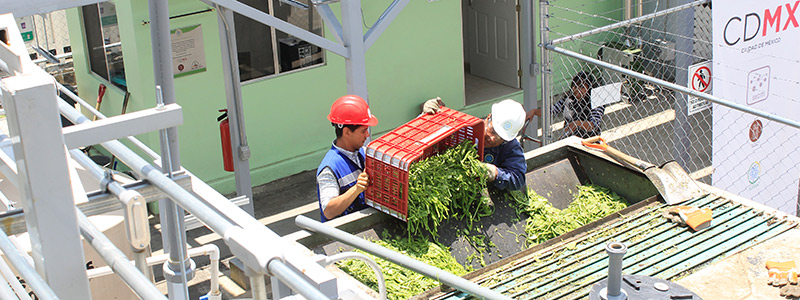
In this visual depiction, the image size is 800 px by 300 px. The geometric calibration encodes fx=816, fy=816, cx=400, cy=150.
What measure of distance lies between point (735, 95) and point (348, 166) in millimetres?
3667

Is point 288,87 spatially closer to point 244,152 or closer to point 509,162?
point 244,152

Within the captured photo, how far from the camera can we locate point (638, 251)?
578 cm

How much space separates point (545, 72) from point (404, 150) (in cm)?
323

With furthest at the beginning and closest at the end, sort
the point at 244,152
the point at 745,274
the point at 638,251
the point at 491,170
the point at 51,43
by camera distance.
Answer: the point at 51,43 < the point at 244,152 < the point at 491,170 < the point at 638,251 < the point at 745,274

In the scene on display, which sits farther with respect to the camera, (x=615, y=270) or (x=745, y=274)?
(x=745, y=274)

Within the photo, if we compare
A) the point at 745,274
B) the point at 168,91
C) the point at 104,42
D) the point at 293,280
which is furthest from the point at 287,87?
the point at 293,280

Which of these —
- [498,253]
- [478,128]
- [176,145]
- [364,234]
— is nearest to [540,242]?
[498,253]

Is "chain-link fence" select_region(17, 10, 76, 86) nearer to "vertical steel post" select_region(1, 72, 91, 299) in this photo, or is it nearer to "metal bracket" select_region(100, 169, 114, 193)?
"metal bracket" select_region(100, 169, 114, 193)

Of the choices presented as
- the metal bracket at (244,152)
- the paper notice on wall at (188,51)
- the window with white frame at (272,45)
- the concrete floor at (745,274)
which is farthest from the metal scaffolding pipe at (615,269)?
the window with white frame at (272,45)

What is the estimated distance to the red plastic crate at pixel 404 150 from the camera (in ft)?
18.4

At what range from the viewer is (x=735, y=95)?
7.23 meters

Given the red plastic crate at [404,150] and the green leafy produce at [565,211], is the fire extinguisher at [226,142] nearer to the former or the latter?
the red plastic crate at [404,150]

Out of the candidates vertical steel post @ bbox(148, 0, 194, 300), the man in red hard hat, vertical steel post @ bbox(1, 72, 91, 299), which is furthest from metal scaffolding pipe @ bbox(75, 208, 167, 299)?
the man in red hard hat

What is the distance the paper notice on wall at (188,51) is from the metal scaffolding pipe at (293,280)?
7321mm
